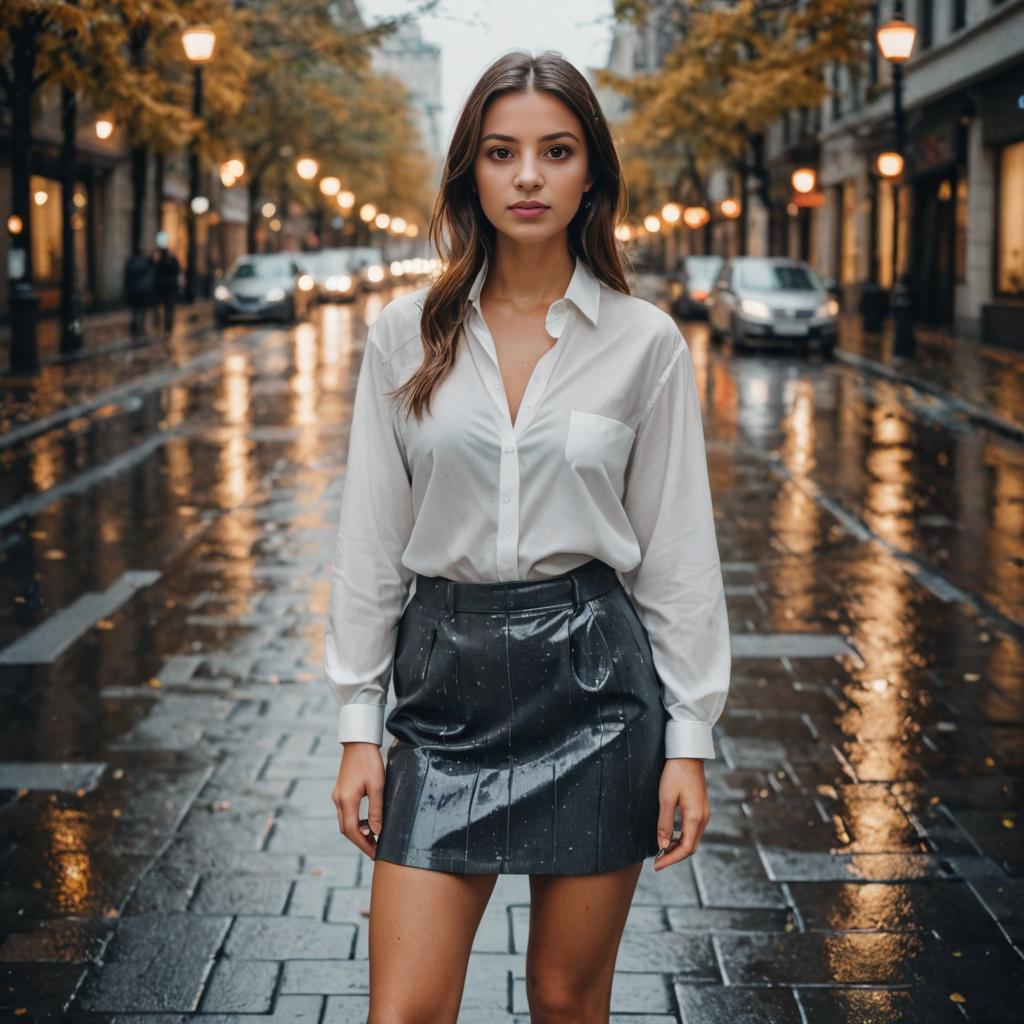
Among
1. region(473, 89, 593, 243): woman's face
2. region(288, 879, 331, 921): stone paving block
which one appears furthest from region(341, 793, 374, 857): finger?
region(288, 879, 331, 921): stone paving block

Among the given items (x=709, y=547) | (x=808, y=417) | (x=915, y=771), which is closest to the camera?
(x=709, y=547)

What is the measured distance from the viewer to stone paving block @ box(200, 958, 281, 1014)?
384 centimetres

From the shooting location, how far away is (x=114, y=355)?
1045 inches

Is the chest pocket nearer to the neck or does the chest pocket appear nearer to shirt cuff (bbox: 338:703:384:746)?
the neck

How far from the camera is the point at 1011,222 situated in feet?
91.0

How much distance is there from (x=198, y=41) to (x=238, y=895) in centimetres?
2444

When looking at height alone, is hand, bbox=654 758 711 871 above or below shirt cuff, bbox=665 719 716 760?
below

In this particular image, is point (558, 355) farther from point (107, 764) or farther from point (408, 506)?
point (107, 764)

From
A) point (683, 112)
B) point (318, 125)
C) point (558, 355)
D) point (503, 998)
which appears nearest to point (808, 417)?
point (503, 998)

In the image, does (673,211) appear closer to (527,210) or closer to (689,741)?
(527,210)

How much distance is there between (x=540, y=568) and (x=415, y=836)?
46cm

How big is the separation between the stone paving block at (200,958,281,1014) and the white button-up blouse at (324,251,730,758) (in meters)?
1.51

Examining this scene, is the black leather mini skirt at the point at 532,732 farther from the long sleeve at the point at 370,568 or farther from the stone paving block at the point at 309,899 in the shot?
the stone paving block at the point at 309,899

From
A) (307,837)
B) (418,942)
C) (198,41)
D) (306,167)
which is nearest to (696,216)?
(306,167)
